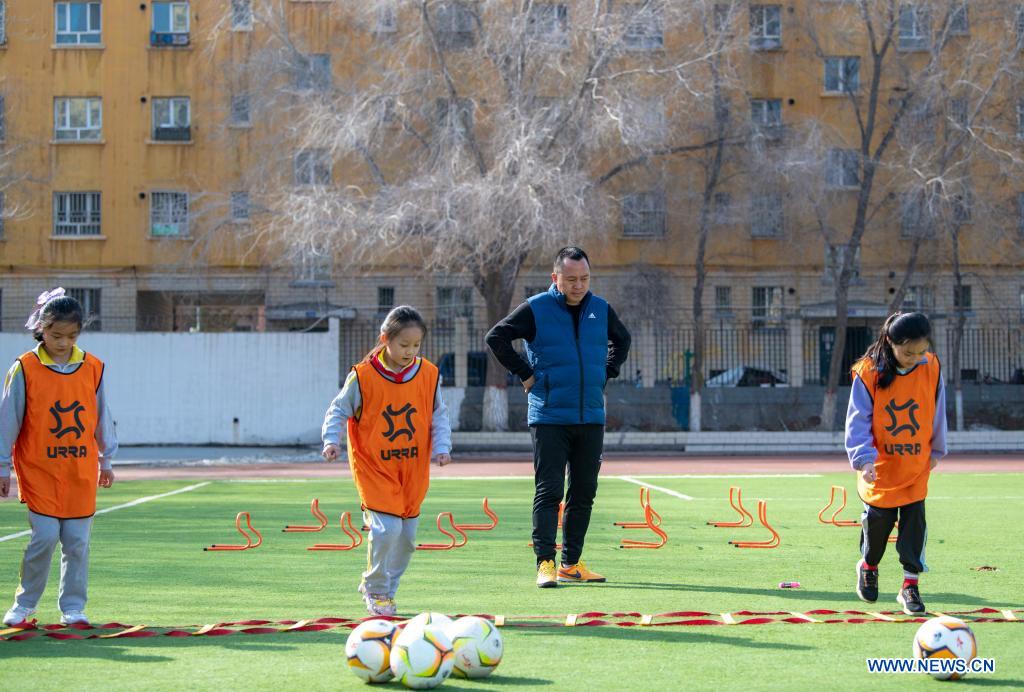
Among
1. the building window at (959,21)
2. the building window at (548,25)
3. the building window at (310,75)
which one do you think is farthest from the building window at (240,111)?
the building window at (959,21)

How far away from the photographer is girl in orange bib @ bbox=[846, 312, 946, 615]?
771 cm

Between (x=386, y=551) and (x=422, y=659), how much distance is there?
5.95 ft

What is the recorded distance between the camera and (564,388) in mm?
8922

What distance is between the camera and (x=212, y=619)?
755 centimetres

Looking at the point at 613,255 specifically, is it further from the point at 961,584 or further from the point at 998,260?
the point at 961,584

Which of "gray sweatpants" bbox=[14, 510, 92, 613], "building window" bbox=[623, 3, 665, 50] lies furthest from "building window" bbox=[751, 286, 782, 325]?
"gray sweatpants" bbox=[14, 510, 92, 613]

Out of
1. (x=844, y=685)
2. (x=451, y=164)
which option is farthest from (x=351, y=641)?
(x=451, y=164)

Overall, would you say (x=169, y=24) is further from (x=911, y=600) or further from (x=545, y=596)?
(x=911, y=600)

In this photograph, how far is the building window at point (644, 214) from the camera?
34.3m

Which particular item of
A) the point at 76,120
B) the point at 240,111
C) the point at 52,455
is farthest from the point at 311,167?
the point at 52,455

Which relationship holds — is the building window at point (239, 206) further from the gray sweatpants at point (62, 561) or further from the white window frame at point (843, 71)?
the gray sweatpants at point (62, 561)

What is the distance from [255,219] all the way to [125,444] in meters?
7.24

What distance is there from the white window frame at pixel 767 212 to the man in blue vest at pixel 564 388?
27020 millimetres

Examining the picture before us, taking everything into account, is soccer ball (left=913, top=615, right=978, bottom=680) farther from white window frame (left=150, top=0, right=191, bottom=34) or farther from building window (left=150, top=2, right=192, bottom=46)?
white window frame (left=150, top=0, right=191, bottom=34)
